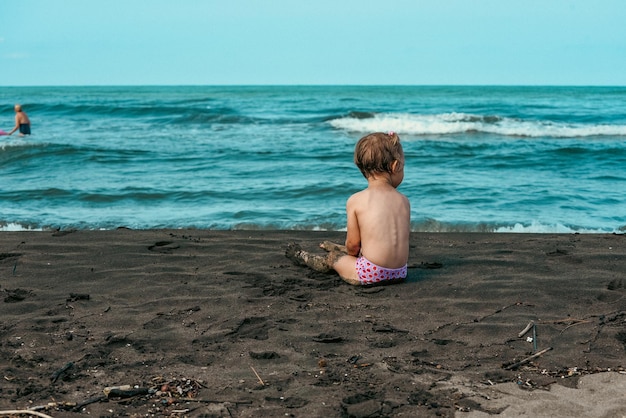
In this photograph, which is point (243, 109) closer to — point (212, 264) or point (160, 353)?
point (212, 264)

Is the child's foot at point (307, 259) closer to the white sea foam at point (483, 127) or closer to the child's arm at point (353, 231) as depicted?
the child's arm at point (353, 231)

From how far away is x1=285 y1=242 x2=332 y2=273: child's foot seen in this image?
15.5ft

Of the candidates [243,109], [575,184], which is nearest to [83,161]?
[575,184]

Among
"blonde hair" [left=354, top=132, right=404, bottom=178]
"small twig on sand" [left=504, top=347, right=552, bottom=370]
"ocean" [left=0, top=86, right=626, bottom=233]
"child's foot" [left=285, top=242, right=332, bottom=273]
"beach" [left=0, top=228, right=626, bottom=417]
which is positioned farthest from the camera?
"ocean" [left=0, top=86, right=626, bottom=233]

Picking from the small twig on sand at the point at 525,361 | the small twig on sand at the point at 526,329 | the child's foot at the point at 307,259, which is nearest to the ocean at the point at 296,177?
the child's foot at the point at 307,259

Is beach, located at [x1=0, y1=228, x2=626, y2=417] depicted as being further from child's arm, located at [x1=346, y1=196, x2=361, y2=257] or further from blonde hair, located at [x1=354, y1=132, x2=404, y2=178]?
blonde hair, located at [x1=354, y1=132, x2=404, y2=178]

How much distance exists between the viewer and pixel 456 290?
4.31m

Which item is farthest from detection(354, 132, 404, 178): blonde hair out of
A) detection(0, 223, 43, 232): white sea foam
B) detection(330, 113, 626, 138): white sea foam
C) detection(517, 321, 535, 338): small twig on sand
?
detection(330, 113, 626, 138): white sea foam

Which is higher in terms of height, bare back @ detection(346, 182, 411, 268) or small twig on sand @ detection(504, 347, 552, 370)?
bare back @ detection(346, 182, 411, 268)

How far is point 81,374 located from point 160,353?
1.30 ft

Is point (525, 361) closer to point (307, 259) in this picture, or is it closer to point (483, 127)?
point (307, 259)

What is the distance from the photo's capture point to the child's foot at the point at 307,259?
472 cm

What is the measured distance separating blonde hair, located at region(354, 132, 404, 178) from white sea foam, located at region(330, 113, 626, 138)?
13.0m

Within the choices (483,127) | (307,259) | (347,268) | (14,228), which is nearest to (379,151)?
(347,268)
